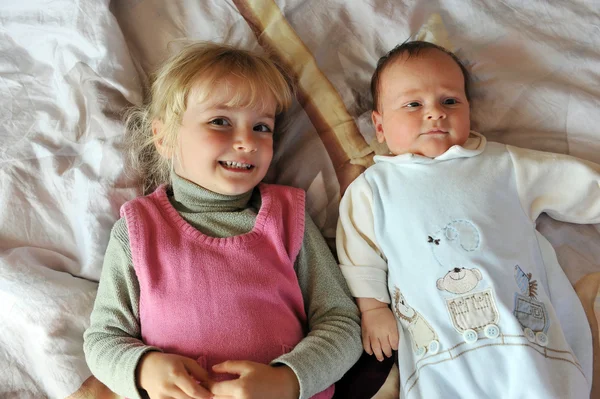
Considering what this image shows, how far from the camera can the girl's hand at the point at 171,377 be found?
881 millimetres

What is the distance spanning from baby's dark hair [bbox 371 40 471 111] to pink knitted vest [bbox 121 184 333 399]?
37 cm

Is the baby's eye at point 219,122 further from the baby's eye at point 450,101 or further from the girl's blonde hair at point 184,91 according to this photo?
the baby's eye at point 450,101

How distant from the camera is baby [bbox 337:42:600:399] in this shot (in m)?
0.95

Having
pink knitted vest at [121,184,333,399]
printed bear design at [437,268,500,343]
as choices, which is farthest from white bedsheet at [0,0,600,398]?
printed bear design at [437,268,500,343]

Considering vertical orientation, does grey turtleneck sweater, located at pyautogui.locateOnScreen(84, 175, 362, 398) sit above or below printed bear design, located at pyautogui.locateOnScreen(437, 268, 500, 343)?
below

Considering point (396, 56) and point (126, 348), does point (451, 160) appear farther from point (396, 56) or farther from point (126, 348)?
point (126, 348)

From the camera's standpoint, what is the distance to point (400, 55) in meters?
1.15

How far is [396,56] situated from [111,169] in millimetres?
627

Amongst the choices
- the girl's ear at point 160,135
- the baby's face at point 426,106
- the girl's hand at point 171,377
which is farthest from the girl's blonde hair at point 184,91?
the girl's hand at point 171,377

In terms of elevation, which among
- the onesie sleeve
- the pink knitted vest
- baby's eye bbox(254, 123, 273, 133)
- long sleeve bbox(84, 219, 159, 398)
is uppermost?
the onesie sleeve

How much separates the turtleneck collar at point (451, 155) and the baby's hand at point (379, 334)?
11.9 inches

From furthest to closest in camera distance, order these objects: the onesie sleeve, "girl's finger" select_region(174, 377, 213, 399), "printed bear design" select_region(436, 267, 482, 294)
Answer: the onesie sleeve → "printed bear design" select_region(436, 267, 482, 294) → "girl's finger" select_region(174, 377, 213, 399)

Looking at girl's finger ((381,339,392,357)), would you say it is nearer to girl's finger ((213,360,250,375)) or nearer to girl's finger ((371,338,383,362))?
girl's finger ((371,338,383,362))

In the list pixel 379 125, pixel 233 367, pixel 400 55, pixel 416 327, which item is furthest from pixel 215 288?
pixel 400 55
